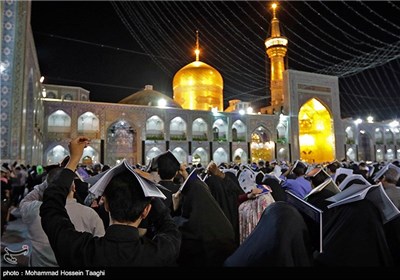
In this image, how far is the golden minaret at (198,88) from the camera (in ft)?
100

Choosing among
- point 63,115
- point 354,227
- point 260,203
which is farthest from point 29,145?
point 354,227

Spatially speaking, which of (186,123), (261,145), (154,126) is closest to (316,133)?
(261,145)

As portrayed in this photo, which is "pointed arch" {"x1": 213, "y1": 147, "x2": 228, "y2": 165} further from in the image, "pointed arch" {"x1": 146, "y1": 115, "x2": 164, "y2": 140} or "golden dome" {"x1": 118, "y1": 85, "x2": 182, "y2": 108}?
"golden dome" {"x1": 118, "y1": 85, "x2": 182, "y2": 108}

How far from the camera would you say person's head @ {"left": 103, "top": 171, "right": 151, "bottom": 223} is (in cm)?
156

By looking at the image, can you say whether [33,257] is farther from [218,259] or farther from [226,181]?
[226,181]

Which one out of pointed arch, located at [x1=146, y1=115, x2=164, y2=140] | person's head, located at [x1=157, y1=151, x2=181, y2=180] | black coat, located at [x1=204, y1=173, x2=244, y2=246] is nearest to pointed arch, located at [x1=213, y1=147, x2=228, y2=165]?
pointed arch, located at [x1=146, y1=115, x2=164, y2=140]

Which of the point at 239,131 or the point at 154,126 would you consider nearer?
the point at 154,126

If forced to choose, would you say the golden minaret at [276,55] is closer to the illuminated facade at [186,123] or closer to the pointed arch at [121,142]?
the illuminated facade at [186,123]

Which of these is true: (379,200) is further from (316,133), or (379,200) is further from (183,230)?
(316,133)

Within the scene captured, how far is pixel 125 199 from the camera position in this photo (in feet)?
5.18

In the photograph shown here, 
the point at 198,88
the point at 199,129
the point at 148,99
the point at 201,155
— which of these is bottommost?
the point at 201,155

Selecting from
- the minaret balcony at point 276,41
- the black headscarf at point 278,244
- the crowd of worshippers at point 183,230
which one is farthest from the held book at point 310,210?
the minaret balcony at point 276,41

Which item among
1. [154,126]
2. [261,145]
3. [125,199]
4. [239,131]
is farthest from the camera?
[261,145]

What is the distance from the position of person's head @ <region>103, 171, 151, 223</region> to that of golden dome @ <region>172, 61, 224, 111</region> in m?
28.8
